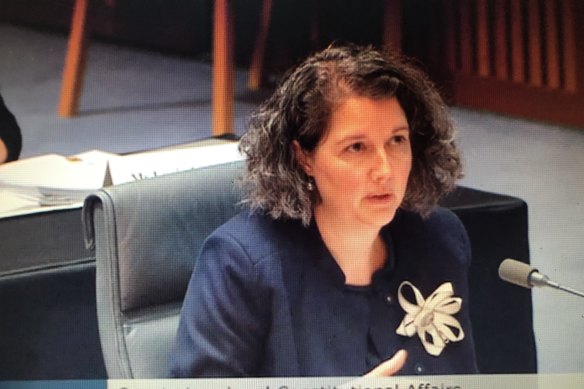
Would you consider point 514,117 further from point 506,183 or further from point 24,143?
point 24,143

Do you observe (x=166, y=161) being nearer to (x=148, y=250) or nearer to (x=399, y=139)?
(x=148, y=250)

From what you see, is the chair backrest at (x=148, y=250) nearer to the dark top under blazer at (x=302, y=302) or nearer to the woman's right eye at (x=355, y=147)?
the dark top under blazer at (x=302, y=302)

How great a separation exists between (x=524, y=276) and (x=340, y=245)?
1.13 ft

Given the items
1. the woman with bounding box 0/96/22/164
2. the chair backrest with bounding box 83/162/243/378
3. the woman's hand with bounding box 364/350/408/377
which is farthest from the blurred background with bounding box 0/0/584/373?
the woman's hand with bounding box 364/350/408/377

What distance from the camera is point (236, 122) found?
53.9 inches

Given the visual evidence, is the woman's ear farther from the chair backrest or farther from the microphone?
the microphone

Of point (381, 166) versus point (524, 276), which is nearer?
point (381, 166)

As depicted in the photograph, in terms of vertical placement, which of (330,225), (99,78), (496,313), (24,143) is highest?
(99,78)

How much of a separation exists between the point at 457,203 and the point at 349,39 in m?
0.34

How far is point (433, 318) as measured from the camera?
138 centimetres

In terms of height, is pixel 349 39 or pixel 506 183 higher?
pixel 349 39

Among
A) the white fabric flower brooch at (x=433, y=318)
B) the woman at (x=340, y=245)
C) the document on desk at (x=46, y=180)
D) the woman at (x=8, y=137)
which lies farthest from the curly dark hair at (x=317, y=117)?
the woman at (x=8, y=137)

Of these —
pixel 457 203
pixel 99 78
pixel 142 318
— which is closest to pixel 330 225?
pixel 457 203

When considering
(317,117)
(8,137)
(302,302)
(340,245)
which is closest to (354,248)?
(340,245)
